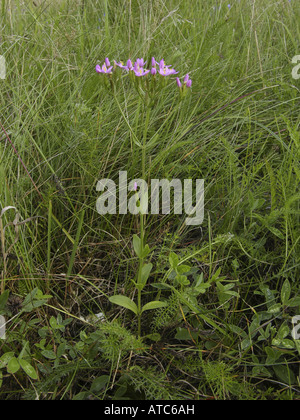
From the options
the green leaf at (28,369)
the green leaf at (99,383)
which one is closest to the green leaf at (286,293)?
the green leaf at (99,383)

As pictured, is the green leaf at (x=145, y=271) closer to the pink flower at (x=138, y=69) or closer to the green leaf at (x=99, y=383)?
the green leaf at (x=99, y=383)

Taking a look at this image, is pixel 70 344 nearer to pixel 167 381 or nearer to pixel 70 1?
pixel 167 381

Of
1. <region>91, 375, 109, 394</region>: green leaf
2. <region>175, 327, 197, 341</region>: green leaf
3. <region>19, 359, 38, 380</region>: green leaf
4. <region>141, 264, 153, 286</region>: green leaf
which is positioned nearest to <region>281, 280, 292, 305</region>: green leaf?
<region>175, 327, 197, 341</region>: green leaf

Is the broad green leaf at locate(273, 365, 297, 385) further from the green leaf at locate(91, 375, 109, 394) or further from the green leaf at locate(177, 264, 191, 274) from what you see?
the green leaf at locate(91, 375, 109, 394)

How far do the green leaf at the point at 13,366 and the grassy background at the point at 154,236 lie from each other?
0.06 meters

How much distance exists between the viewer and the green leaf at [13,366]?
1.06 meters

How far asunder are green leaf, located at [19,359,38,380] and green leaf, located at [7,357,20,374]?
0.01 metres

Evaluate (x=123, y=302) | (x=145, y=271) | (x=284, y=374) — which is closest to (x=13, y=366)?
(x=123, y=302)

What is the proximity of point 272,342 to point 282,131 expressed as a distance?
38.4 inches

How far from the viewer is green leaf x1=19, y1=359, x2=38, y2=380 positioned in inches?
42.1

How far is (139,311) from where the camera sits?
121cm
